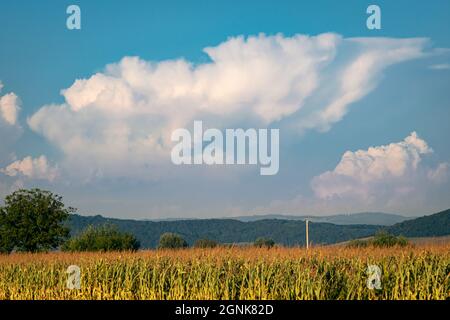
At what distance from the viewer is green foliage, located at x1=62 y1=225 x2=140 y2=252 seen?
71.1 metres

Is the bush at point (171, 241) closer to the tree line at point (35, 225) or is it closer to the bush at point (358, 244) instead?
the tree line at point (35, 225)

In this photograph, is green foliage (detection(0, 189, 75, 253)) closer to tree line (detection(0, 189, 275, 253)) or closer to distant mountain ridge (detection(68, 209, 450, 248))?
tree line (detection(0, 189, 275, 253))

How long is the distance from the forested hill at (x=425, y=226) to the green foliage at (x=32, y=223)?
9719 centimetres

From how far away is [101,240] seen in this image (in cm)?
7131

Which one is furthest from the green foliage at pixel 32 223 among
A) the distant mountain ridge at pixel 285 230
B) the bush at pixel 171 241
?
the distant mountain ridge at pixel 285 230

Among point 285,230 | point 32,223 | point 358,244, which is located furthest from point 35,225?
point 285,230

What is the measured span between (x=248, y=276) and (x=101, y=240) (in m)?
45.2

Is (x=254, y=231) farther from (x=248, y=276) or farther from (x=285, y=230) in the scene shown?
(x=248, y=276)

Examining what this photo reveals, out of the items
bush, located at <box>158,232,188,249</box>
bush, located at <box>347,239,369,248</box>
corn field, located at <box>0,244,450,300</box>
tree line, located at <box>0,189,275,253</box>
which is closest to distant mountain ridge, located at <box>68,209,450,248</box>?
bush, located at <box>158,232,188,249</box>

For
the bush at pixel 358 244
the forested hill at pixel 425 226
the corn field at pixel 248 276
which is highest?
the forested hill at pixel 425 226

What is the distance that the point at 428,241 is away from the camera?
3919 centimetres

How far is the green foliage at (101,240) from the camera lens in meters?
71.1
